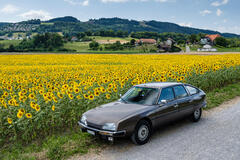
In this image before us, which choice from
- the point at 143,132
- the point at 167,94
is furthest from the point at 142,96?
the point at 143,132

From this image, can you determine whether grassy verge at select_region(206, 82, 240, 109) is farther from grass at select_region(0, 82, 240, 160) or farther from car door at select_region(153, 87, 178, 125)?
grass at select_region(0, 82, 240, 160)

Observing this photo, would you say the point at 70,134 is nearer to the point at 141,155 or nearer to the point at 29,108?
the point at 29,108

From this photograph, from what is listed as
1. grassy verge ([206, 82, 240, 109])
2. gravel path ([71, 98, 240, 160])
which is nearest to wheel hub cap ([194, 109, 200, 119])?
gravel path ([71, 98, 240, 160])

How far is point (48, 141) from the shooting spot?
591cm

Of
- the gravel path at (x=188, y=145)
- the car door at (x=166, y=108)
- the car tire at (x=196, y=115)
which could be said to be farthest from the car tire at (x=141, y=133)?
the car tire at (x=196, y=115)

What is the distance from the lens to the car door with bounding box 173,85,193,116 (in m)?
6.77

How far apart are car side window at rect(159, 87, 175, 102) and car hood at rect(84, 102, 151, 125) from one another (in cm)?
68

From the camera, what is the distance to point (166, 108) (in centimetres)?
626

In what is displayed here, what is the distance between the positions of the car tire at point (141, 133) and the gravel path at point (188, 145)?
0.14 metres

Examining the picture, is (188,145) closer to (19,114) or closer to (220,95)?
(19,114)

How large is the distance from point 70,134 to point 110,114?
5.28 feet

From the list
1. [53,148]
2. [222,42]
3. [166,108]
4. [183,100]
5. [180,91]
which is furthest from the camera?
[222,42]

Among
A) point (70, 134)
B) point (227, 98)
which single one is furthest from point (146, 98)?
point (227, 98)

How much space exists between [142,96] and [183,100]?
4.32 ft
